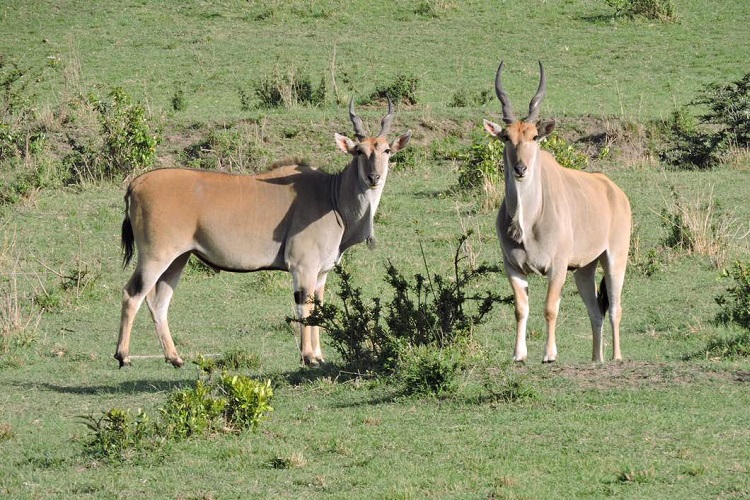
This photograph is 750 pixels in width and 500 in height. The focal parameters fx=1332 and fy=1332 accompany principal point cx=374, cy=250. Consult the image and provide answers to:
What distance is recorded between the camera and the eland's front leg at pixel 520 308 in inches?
364

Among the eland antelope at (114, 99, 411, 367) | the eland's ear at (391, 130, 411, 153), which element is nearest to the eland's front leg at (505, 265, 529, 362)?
the eland antelope at (114, 99, 411, 367)

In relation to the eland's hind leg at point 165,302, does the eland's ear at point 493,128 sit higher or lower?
higher

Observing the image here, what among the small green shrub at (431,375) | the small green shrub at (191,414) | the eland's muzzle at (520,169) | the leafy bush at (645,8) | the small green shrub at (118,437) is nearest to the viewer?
the small green shrub at (118,437)

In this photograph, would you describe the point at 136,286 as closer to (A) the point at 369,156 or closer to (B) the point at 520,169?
(A) the point at 369,156

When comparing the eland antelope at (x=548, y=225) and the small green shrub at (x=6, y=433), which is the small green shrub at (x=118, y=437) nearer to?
the small green shrub at (x=6, y=433)

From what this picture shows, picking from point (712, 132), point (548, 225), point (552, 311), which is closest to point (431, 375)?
point (552, 311)

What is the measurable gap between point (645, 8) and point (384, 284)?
13.6 m

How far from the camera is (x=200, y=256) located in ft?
35.2

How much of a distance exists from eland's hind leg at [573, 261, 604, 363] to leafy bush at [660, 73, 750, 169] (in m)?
7.18

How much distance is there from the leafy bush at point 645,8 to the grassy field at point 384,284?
24 centimetres

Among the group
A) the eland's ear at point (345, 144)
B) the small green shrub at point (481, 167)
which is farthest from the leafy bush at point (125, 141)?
the eland's ear at point (345, 144)

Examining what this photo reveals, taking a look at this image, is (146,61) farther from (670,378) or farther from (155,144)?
(670,378)

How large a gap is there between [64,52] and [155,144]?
701cm

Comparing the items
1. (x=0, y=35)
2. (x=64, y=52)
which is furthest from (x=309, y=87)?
(x=0, y=35)
